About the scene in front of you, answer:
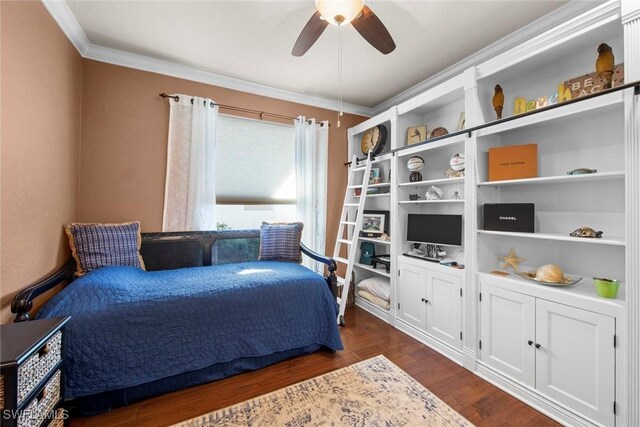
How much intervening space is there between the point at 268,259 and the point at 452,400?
76.9 inches

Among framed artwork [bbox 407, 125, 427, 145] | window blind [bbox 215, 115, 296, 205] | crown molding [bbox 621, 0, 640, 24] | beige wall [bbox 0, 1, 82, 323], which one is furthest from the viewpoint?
window blind [bbox 215, 115, 296, 205]

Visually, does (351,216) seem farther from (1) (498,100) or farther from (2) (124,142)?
(2) (124,142)

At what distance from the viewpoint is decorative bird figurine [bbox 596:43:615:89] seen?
59.7 inches

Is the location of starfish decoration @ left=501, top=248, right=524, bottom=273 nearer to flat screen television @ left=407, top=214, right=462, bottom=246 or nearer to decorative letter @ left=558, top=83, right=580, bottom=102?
flat screen television @ left=407, top=214, right=462, bottom=246

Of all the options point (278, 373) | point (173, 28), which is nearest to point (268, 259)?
point (278, 373)

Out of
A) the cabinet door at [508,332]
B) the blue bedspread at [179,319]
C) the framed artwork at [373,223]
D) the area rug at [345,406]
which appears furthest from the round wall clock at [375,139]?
the area rug at [345,406]

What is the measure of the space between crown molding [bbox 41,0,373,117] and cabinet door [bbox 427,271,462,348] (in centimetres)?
254

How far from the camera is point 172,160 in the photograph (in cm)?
269

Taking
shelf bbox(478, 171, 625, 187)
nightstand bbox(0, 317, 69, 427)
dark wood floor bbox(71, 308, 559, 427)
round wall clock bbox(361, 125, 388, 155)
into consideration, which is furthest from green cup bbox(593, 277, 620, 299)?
nightstand bbox(0, 317, 69, 427)

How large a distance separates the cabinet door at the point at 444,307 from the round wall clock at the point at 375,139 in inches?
64.0

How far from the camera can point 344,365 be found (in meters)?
2.12

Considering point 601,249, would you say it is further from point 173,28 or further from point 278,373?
point 173,28

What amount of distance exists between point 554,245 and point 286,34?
2.65 m

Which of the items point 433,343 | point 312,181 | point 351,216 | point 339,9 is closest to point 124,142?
point 312,181
